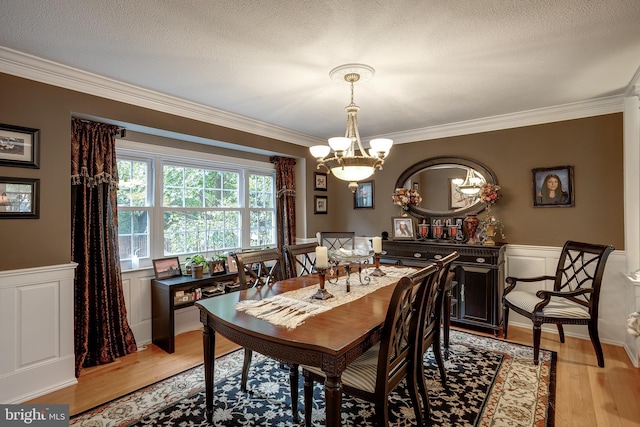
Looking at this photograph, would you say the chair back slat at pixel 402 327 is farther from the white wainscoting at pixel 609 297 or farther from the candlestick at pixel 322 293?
the white wainscoting at pixel 609 297

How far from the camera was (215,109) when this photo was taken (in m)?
3.52

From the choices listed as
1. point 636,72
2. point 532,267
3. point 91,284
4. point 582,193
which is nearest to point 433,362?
point 532,267

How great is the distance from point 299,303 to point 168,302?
1762mm

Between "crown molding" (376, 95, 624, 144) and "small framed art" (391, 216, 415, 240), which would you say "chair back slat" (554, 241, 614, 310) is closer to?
"crown molding" (376, 95, 624, 144)

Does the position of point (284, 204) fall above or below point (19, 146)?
below

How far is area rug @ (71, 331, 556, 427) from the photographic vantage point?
211 centimetres

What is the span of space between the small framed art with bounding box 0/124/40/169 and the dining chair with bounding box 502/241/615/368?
4229 millimetres

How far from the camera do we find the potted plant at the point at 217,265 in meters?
3.62

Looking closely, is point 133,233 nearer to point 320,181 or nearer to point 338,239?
point 338,239

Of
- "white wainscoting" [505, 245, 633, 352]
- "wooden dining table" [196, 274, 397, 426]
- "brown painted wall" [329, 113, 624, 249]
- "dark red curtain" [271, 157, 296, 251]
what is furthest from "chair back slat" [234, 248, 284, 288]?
"white wainscoting" [505, 245, 633, 352]

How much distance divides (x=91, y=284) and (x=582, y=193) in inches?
191

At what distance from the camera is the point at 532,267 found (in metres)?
3.74

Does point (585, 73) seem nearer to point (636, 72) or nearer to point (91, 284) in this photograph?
point (636, 72)

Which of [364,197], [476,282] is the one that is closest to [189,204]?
[364,197]
